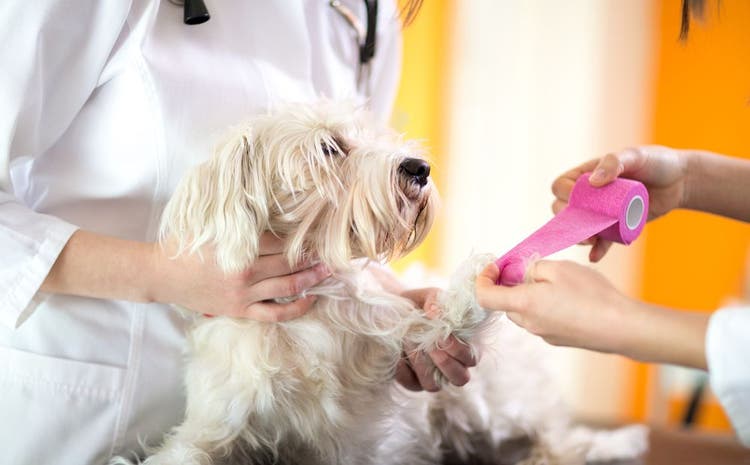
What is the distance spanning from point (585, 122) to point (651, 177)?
1.85 meters

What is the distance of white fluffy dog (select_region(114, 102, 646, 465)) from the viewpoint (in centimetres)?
115

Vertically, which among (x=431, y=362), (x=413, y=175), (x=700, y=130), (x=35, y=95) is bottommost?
(x=700, y=130)

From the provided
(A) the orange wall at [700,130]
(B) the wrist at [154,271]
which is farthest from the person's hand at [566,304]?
(A) the orange wall at [700,130]

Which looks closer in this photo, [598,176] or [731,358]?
[731,358]

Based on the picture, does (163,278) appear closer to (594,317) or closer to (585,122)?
(594,317)

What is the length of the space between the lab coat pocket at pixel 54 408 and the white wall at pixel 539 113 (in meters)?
2.24

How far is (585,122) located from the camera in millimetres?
3215

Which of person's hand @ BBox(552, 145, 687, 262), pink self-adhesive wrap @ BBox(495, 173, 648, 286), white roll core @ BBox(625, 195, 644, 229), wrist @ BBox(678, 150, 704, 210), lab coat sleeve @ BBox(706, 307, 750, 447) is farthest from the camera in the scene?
wrist @ BBox(678, 150, 704, 210)

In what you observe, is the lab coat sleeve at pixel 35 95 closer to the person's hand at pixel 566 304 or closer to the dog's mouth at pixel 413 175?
the dog's mouth at pixel 413 175

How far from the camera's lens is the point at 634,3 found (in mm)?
3115

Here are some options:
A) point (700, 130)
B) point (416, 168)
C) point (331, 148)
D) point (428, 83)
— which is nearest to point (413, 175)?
point (416, 168)

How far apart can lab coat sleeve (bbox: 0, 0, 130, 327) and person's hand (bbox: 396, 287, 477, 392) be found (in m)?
0.58

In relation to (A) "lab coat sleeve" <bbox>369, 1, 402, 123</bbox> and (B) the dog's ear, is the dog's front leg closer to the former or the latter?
(B) the dog's ear

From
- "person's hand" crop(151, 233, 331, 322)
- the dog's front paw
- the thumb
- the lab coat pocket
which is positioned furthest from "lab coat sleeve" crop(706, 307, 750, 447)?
the lab coat pocket
